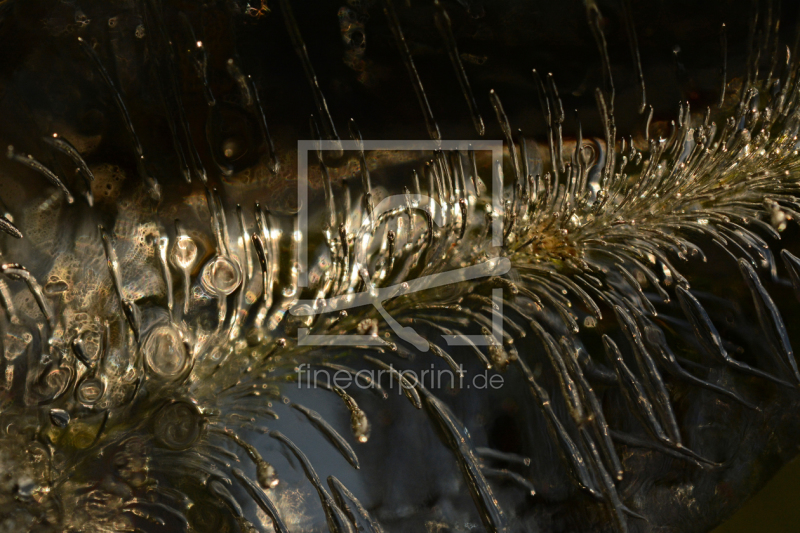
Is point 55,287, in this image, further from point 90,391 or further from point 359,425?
point 359,425

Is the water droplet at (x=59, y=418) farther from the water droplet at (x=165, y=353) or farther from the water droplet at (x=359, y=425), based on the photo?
the water droplet at (x=359, y=425)

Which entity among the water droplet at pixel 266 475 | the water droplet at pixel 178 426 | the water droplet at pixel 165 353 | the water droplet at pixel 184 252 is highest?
the water droplet at pixel 184 252

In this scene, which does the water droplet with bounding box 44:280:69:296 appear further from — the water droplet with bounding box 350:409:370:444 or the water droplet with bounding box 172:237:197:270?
the water droplet with bounding box 350:409:370:444

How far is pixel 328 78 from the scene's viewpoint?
42cm

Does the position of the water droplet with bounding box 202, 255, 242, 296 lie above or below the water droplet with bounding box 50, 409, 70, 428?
above

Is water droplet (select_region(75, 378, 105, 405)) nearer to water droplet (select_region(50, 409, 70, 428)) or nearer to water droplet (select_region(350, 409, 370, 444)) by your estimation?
water droplet (select_region(50, 409, 70, 428))

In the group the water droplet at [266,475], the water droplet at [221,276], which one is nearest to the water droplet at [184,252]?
Result: the water droplet at [221,276]

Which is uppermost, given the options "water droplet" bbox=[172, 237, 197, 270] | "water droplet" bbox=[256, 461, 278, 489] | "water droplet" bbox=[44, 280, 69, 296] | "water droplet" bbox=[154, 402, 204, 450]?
"water droplet" bbox=[172, 237, 197, 270]

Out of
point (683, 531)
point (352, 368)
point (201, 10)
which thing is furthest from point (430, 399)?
point (201, 10)

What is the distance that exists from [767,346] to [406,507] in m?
0.24

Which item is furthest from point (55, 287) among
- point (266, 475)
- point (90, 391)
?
point (266, 475)

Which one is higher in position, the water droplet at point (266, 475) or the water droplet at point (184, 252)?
the water droplet at point (184, 252)

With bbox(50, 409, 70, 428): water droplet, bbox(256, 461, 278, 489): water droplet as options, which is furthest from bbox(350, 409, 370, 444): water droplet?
bbox(50, 409, 70, 428): water droplet

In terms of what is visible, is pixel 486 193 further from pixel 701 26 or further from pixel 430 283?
pixel 701 26
